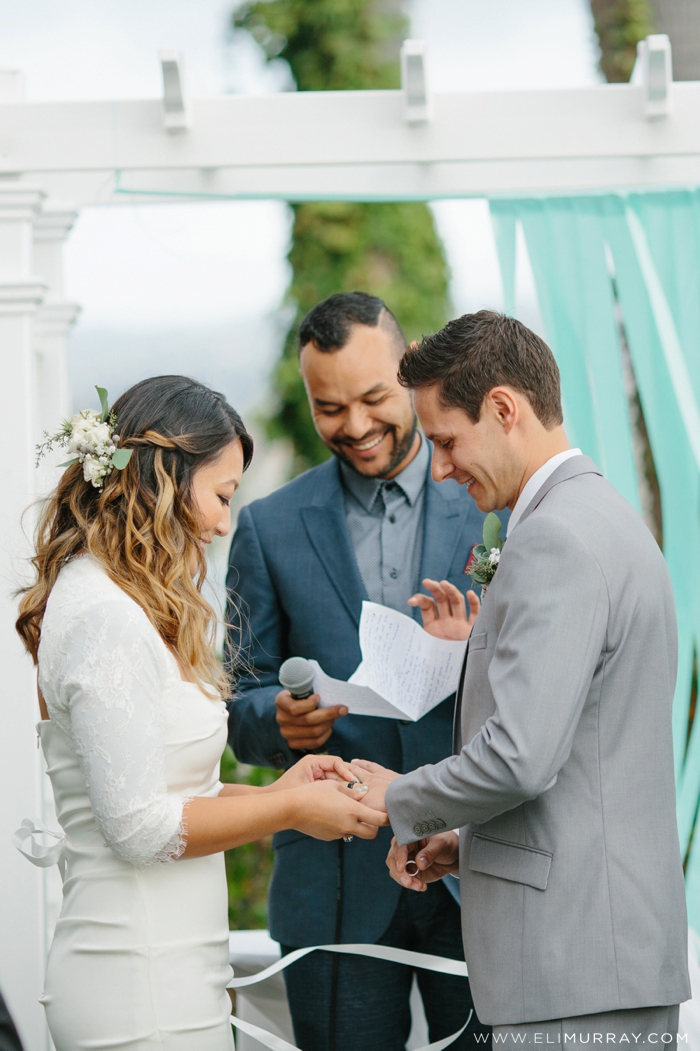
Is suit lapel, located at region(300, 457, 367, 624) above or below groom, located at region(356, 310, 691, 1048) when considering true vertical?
above

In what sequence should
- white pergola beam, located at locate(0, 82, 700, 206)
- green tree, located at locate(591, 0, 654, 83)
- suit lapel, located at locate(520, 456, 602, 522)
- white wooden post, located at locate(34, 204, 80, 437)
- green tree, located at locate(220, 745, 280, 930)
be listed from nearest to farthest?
suit lapel, located at locate(520, 456, 602, 522)
white pergola beam, located at locate(0, 82, 700, 206)
white wooden post, located at locate(34, 204, 80, 437)
green tree, located at locate(220, 745, 280, 930)
green tree, located at locate(591, 0, 654, 83)

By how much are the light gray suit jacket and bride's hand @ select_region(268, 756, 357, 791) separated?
42cm

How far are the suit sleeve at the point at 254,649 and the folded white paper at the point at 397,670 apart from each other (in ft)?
0.99

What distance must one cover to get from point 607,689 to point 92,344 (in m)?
6.98

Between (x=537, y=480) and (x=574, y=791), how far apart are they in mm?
564

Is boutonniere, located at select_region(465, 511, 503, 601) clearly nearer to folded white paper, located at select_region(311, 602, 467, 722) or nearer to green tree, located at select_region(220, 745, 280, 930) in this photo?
folded white paper, located at select_region(311, 602, 467, 722)

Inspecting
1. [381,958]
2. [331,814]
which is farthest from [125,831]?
[381,958]

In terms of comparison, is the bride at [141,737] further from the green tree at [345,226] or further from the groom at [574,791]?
the green tree at [345,226]

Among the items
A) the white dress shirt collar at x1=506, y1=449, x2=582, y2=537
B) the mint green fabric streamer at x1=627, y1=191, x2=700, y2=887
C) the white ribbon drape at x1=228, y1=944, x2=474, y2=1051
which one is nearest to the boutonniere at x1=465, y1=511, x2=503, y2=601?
the white dress shirt collar at x1=506, y1=449, x2=582, y2=537

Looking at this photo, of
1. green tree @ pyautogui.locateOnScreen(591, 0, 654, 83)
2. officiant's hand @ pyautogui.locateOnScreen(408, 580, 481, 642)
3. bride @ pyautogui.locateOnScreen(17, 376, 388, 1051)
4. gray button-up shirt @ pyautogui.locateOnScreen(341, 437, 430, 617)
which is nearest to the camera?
bride @ pyautogui.locateOnScreen(17, 376, 388, 1051)

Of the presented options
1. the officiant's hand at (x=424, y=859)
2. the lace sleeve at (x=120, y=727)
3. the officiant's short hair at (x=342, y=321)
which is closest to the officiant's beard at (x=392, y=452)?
the officiant's short hair at (x=342, y=321)

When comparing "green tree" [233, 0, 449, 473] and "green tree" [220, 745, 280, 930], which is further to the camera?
"green tree" [233, 0, 449, 473]

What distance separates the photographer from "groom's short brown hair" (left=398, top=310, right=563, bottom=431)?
1889 mm

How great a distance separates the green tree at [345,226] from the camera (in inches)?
246
